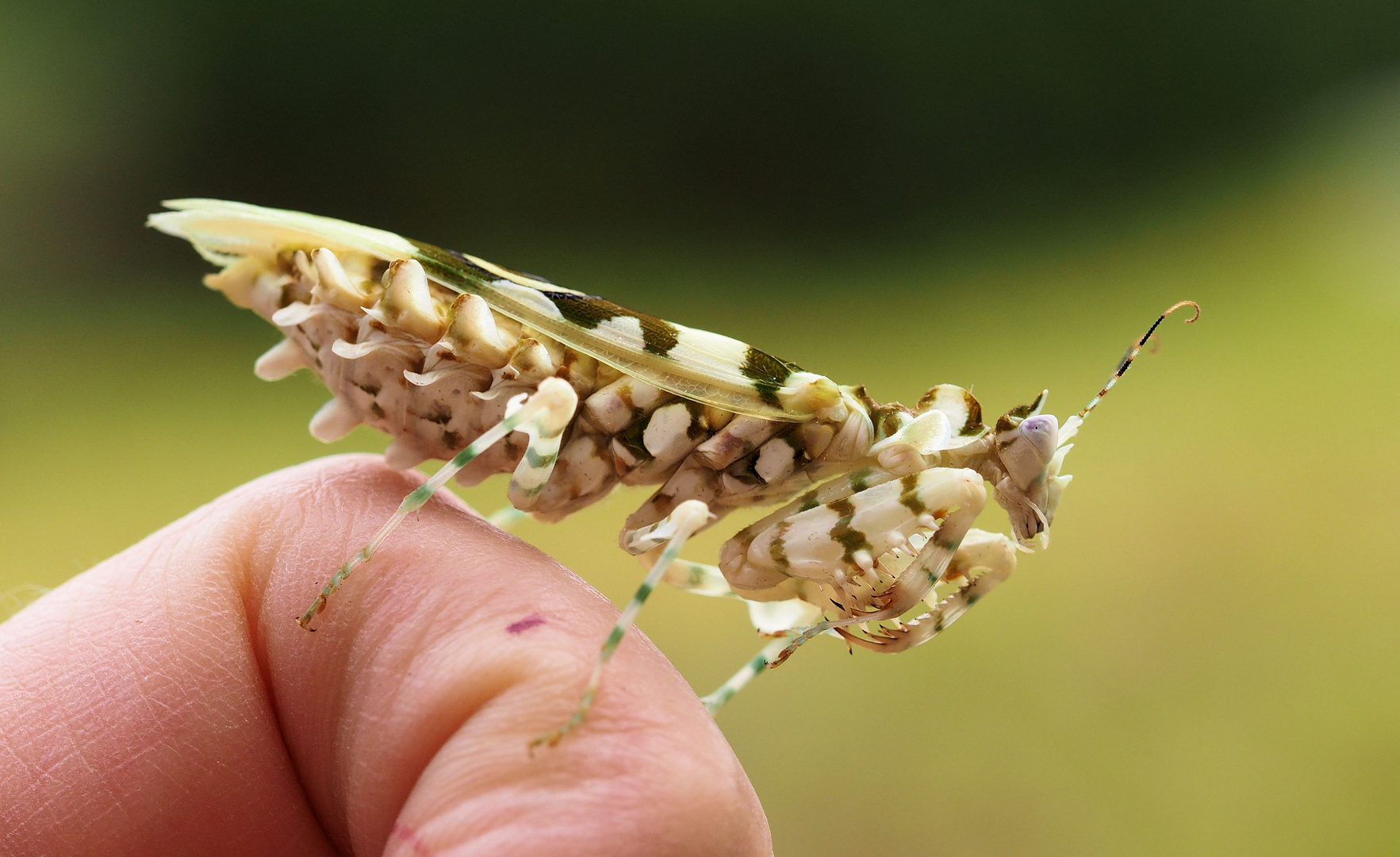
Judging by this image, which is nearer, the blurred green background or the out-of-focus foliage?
the blurred green background

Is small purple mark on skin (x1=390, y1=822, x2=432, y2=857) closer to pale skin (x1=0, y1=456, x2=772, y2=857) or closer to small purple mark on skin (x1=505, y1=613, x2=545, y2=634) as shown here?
pale skin (x1=0, y1=456, x2=772, y2=857)

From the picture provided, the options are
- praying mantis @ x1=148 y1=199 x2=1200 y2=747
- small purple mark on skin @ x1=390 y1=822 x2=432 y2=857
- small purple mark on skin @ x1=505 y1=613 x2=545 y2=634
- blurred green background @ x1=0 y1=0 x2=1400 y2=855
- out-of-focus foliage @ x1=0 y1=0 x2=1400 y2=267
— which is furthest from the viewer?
out-of-focus foliage @ x1=0 y1=0 x2=1400 y2=267

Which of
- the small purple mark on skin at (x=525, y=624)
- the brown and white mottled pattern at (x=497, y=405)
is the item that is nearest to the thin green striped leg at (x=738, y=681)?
the brown and white mottled pattern at (x=497, y=405)

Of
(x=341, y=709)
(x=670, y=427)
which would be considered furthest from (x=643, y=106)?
(x=341, y=709)

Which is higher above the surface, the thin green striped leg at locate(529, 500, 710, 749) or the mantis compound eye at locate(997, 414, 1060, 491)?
the mantis compound eye at locate(997, 414, 1060, 491)

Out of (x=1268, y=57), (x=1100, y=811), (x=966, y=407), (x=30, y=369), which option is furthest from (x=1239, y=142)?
(x=30, y=369)

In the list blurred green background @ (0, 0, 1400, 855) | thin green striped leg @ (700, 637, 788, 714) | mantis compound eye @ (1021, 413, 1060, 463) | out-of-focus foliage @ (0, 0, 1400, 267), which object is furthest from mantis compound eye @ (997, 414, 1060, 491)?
out-of-focus foliage @ (0, 0, 1400, 267)
